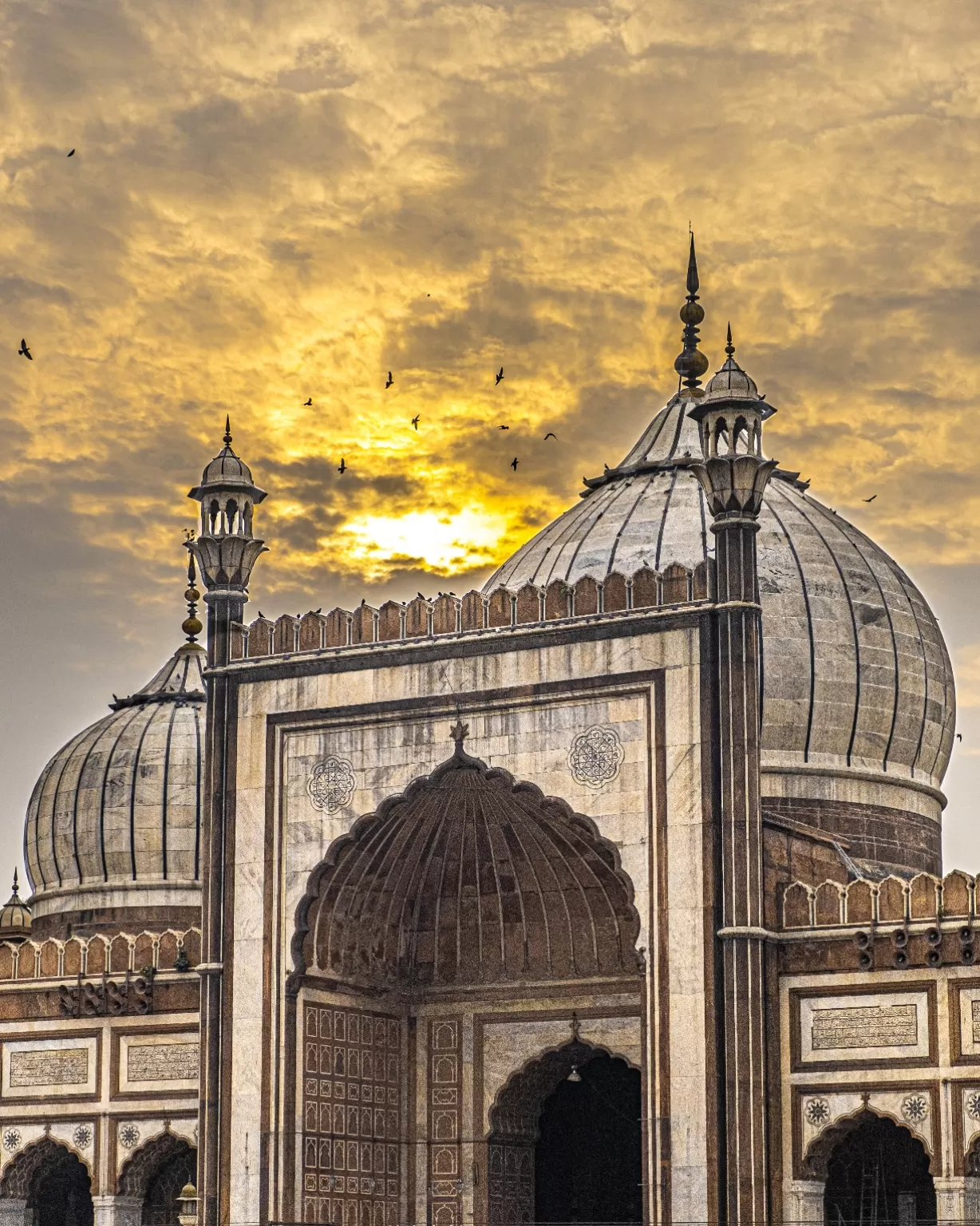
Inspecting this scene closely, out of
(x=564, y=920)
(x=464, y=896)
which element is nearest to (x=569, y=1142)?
(x=564, y=920)

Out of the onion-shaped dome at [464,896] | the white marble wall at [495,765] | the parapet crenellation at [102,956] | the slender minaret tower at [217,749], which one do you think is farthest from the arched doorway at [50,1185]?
the onion-shaped dome at [464,896]

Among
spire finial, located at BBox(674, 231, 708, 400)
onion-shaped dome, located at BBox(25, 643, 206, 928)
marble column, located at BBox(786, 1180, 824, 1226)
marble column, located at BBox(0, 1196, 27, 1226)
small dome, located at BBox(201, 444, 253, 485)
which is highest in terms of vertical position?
spire finial, located at BBox(674, 231, 708, 400)

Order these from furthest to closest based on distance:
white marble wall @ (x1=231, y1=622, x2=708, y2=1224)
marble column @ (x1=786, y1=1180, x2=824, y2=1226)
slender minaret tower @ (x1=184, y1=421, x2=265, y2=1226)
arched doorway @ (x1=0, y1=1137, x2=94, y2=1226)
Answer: arched doorway @ (x1=0, y1=1137, x2=94, y2=1226), slender minaret tower @ (x1=184, y1=421, x2=265, y2=1226), white marble wall @ (x1=231, y1=622, x2=708, y2=1224), marble column @ (x1=786, y1=1180, x2=824, y2=1226)

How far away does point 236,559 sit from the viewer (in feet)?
82.9

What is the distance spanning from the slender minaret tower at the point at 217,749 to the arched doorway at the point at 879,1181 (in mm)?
5737

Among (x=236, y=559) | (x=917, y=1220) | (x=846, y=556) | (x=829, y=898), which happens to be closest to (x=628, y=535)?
(x=846, y=556)

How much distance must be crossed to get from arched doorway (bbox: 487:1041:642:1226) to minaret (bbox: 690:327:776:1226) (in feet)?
11.4

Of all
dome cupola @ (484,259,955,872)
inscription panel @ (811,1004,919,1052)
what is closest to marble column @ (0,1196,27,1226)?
dome cupola @ (484,259,955,872)

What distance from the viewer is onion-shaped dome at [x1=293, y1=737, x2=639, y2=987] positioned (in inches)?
944

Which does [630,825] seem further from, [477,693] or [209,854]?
[209,854]

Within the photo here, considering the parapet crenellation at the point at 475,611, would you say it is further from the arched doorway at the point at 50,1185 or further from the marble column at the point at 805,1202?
the arched doorway at the point at 50,1185

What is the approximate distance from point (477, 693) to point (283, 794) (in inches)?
88.9

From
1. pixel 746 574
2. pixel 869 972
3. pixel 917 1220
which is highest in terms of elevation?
pixel 746 574

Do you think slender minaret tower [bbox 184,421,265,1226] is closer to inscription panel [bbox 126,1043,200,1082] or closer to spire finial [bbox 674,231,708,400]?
inscription panel [bbox 126,1043,200,1082]
